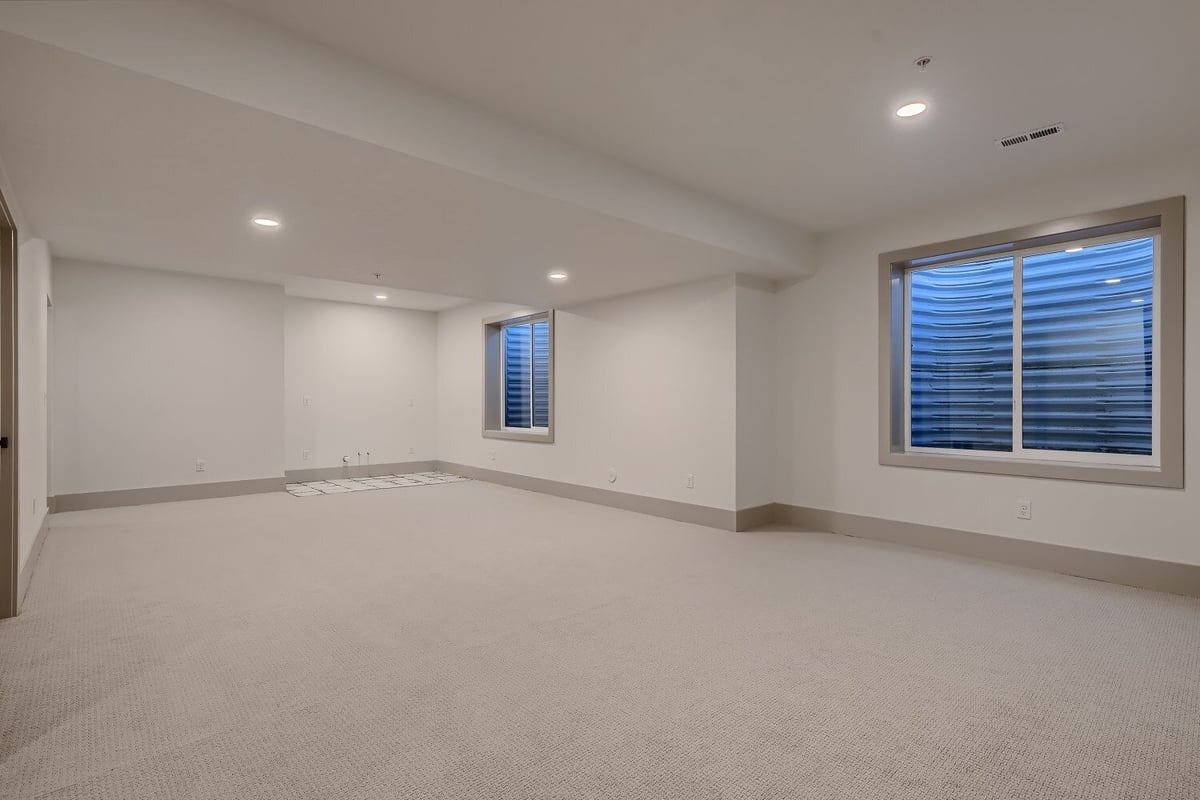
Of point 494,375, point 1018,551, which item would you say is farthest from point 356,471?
point 1018,551

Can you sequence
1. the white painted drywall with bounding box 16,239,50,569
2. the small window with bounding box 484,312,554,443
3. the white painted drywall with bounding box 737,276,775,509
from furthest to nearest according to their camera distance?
the small window with bounding box 484,312,554,443 → the white painted drywall with bounding box 737,276,775,509 → the white painted drywall with bounding box 16,239,50,569

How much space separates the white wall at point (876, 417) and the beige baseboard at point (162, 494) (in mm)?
5717

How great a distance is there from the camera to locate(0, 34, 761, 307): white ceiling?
7.35 feet

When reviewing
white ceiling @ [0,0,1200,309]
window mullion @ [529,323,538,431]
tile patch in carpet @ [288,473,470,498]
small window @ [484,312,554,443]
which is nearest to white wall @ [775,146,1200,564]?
white ceiling @ [0,0,1200,309]

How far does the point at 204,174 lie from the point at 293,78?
3.06 ft

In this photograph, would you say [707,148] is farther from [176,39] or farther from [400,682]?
[400,682]

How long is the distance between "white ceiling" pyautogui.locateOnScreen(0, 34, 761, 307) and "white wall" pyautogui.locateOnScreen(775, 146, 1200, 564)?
3.09 feet

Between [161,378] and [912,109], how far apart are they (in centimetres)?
700

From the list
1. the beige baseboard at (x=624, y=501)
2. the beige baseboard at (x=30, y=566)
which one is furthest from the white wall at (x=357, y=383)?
the beige baseboard at (x=30, y=566)

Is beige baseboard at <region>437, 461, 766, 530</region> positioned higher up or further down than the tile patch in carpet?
higher up

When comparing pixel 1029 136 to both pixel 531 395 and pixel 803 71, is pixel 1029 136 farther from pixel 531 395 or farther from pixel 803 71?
pixel 531 395

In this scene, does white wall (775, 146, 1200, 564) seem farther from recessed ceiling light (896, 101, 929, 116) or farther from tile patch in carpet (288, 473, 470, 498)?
tile patch in carpet (288, 473, 470, 498)

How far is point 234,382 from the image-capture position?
6664mm

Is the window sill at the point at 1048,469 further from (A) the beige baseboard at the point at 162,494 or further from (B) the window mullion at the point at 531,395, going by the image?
(A) the beige baseboard at the point at 162,494
